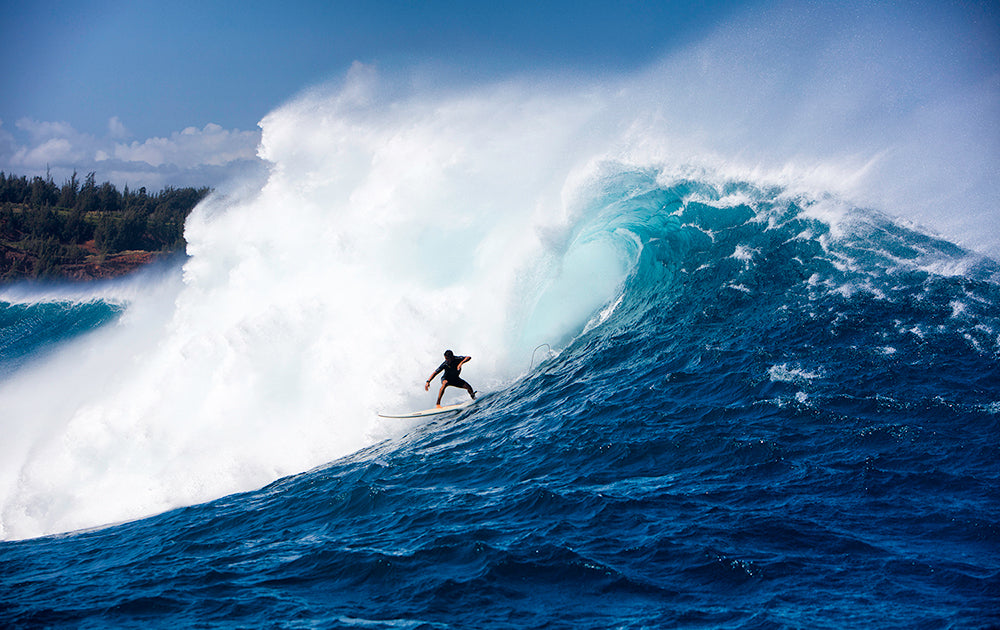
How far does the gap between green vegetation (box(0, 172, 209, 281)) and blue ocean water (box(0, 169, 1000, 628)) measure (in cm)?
5818

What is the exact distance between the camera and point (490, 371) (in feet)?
48.4

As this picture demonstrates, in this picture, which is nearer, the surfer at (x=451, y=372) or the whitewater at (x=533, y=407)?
the whitewater at (x=533, y=407)

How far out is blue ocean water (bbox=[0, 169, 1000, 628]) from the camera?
5.73 meters

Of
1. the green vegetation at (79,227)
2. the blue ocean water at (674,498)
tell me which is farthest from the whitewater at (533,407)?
the green vegetation at (79,227)

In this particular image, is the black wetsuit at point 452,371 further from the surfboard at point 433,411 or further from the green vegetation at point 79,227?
the green vegetation at point 79,227

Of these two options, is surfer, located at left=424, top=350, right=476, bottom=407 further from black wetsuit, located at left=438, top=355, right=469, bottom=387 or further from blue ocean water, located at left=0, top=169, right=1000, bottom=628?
blue ocean water, located at left=0, top=169, right=1000, bottom=628

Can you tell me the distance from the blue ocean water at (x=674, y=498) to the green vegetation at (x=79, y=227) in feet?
191

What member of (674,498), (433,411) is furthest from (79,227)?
(674,498)

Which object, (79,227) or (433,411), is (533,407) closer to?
(433,411)

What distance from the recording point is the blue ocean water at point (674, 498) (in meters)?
5.73

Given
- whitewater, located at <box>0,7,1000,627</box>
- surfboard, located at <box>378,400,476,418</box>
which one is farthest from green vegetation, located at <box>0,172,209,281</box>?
surfboard, located at <box>378,400,476,418</box>

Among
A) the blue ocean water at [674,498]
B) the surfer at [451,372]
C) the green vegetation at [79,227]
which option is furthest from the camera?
the green vegetation at [79,227]

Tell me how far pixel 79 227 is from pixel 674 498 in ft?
259

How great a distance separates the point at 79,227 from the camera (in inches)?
2675
